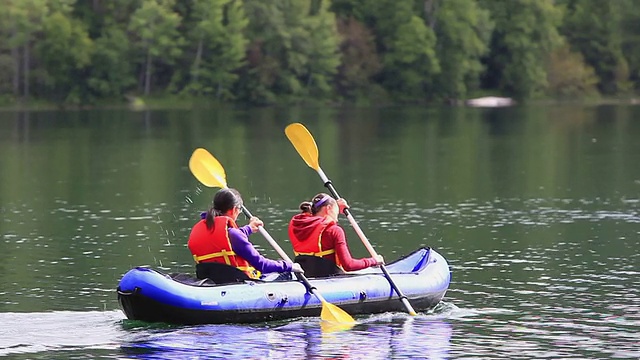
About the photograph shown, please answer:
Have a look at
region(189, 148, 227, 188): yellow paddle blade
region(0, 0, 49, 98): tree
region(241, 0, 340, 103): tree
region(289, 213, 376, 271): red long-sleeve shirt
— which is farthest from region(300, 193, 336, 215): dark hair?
region(241, 0, 340, 103): tree

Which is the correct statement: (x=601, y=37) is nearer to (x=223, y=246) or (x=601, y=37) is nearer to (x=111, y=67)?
(x=111, y=67)

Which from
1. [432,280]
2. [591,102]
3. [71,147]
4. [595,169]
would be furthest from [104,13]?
[432,280]

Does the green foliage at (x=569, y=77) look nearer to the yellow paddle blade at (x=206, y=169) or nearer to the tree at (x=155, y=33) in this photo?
the tree at (x=155, y=33)

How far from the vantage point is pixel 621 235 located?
993 inches

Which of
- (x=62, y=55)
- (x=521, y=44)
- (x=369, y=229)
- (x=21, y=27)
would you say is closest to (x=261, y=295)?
(x=369, y=229)

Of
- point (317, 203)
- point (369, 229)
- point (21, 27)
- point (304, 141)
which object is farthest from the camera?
point (21, 27)

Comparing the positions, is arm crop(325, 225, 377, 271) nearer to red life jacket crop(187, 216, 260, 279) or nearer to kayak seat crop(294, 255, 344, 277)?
kayak seat crop(294, 255, 344, 277)

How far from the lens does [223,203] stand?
1638 cm

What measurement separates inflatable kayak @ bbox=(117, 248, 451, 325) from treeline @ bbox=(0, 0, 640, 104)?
68.6 metres

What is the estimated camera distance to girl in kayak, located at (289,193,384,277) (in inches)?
678

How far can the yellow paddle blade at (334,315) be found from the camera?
16562 millimetres

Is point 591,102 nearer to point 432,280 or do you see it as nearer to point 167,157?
point 167,157

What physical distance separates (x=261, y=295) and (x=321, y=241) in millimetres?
1302

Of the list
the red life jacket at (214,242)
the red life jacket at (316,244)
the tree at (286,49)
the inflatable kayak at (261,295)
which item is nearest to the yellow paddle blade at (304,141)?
the inflatable kayak at (261,295)
